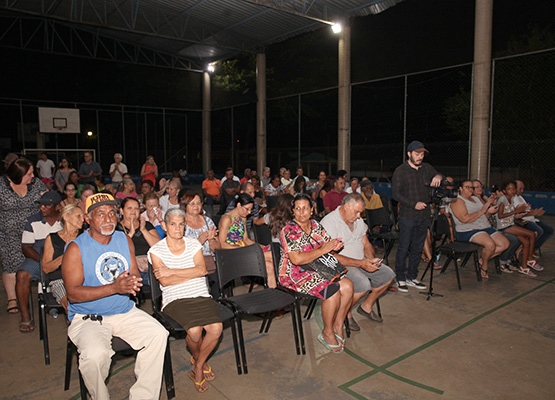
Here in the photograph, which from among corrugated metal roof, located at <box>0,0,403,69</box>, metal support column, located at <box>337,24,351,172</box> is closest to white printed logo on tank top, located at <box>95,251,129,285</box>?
corrugated metal roof, located at <box>0,0,403,69</box>

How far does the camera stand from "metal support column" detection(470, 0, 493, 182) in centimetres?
998

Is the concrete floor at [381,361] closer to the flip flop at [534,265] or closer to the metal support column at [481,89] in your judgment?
the flip flop at [534,265]

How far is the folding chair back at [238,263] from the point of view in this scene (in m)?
3.68

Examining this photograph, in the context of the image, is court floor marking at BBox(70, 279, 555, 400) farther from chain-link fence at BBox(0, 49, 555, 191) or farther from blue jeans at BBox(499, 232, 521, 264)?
chain-link fence at BBox(0, 49, 555, 191)

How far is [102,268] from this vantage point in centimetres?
278

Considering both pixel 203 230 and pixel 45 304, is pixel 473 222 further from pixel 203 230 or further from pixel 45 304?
pixel 45 304

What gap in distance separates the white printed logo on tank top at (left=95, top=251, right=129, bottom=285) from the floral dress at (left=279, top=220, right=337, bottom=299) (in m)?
1.36

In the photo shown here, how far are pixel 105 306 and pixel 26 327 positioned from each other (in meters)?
1.71

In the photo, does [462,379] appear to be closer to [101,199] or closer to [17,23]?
[101,199]

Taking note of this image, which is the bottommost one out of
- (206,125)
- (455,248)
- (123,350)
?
(123,350)

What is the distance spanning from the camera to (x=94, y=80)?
1858cm

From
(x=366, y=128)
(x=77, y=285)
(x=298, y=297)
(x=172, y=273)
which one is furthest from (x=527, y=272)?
(x=366, y=128)

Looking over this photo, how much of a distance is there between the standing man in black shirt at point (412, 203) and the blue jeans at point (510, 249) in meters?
1.64

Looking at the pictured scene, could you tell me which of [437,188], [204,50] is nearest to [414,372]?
[437,188]
